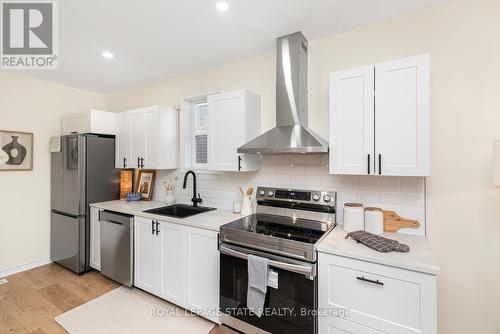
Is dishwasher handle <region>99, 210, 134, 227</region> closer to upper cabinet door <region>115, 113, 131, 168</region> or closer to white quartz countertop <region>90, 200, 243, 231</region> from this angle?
white quartz countertop <region>90, 200, 243, 231</region>

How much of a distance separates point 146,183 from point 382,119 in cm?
315

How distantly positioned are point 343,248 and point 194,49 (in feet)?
7.70

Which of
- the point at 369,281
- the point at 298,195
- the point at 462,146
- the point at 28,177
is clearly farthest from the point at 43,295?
the point at 462,146

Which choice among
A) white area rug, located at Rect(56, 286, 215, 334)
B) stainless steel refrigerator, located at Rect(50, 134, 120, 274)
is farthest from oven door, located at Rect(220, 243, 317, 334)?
stainless steel refrigerator, located at Rect(50, 134, 120, 274)

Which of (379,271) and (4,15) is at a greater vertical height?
(4,15)

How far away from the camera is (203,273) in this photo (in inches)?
85.4

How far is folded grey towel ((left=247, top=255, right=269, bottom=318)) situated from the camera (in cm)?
171

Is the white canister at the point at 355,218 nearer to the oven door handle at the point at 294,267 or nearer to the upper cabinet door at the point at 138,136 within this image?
the oven door handle at the point at 294,267

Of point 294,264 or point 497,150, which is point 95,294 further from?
point 497,150

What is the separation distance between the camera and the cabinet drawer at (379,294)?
1334 mm

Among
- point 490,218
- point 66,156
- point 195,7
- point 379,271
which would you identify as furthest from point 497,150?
point 66,156

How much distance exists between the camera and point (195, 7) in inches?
71.7

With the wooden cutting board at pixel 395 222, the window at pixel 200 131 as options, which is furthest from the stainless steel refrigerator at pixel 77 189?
the wooden cutting board at pixel 395 222

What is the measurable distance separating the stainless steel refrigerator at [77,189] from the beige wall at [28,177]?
0.13 m
